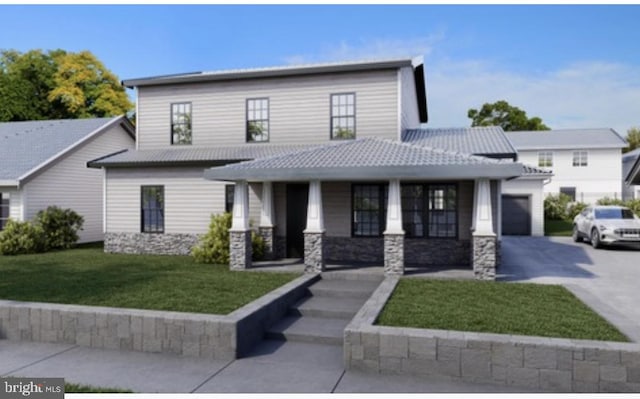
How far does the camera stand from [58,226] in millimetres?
17844

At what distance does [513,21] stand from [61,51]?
41.8 meters

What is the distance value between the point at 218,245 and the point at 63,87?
3184 centimetres

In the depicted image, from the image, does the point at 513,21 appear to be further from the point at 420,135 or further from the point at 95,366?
the point at 95,366

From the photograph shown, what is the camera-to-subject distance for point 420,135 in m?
15.3

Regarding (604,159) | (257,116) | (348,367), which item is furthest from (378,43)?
(604,159)

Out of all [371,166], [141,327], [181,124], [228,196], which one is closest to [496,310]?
[371,166]

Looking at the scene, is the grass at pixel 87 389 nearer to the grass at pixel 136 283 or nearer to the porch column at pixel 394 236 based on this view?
the grass at pixel 136 283

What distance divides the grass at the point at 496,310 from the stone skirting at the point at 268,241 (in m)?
5.20

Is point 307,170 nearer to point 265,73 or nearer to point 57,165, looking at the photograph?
point 265,73

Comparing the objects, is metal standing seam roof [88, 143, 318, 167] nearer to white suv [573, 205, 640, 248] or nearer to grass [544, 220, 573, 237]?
white suv [573, 205, 640, 248]

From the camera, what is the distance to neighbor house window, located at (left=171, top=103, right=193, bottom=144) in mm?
16297

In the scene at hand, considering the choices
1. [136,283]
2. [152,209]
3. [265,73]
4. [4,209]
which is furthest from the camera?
[4,209]

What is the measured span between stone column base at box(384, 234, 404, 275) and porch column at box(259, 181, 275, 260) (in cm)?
434

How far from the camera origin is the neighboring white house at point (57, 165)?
17625mm
